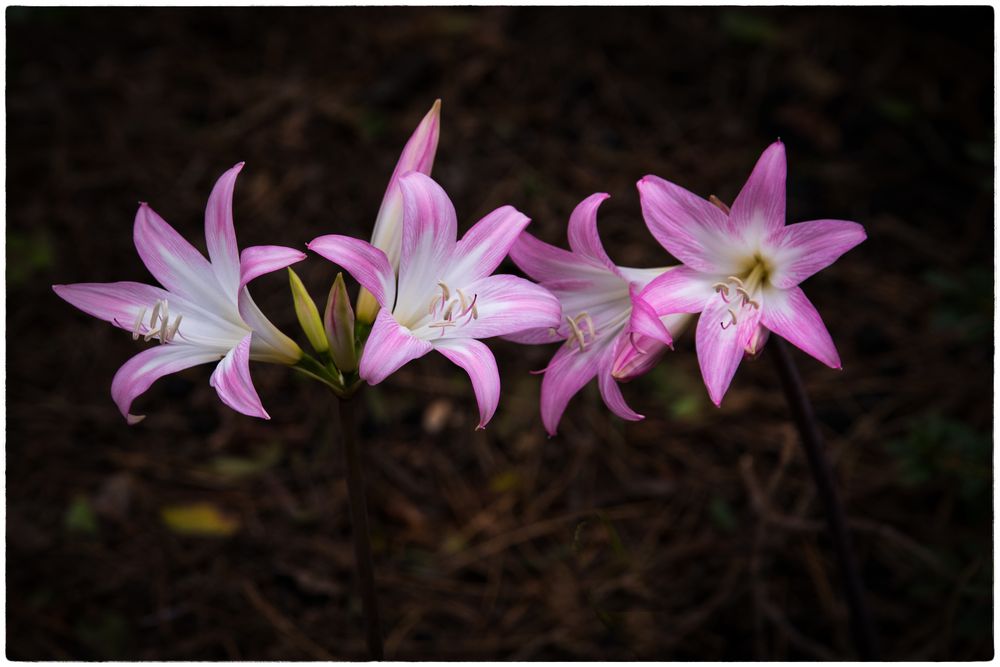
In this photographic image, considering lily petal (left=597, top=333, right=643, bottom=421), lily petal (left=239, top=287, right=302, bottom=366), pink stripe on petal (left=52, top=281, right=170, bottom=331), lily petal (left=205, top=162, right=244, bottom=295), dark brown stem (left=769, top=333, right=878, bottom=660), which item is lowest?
dark brown stem (left=769, top=333, right=878, bottom=660)

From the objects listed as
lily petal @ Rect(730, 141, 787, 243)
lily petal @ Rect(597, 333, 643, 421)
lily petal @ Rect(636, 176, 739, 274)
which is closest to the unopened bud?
lily petal @ Rect(597, 333, 643, 421)

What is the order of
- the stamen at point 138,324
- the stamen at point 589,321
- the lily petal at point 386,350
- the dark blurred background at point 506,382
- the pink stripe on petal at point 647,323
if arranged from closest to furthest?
the lily petal at point 386,350
the pink stripe on petal at point 647,323
the stamen at point 138,324
the stamen at point 589,321
the dark blurred background at point 506,382

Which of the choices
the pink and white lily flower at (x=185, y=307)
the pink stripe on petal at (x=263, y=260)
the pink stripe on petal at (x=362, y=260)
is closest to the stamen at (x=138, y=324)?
the pink and white lily flower at (x=185, y=307)

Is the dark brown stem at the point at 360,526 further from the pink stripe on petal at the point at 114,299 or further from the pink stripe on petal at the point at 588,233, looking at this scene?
the pink stripe on petal at the point at 588,233

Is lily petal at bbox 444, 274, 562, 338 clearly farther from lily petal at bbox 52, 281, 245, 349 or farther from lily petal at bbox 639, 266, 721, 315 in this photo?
lily petal at bbox 52, 281, 245, 349

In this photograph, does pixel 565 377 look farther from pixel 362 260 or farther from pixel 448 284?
pixel 362 260

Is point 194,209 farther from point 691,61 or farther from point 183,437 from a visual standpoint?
point 691,61

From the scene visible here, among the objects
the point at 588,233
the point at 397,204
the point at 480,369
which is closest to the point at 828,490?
the point at 588,233
